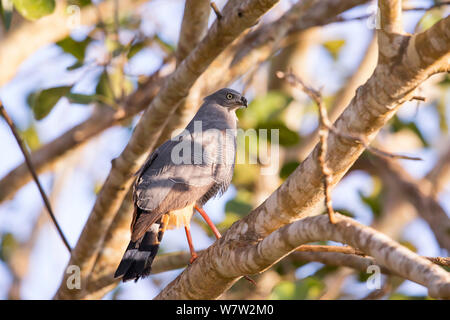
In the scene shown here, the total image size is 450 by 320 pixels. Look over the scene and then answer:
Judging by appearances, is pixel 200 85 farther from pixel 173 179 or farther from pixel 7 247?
pixel 7 247

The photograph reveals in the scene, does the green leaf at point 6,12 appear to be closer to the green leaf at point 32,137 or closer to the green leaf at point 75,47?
the green leaf at point 75,47

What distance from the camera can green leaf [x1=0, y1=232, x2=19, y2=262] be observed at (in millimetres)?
7301

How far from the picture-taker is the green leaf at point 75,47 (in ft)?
18.6

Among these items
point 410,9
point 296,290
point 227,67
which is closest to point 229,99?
point 227,67

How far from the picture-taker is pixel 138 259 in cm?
431

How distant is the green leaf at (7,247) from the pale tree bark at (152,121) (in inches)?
109

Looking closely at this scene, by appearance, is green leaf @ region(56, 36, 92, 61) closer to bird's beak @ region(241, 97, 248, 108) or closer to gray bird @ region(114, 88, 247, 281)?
gray bird @ region(114, 88, 247, 281)

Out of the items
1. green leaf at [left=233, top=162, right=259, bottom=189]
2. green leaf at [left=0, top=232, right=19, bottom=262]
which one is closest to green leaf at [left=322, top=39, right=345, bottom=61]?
green leaf at [left=233, top=162, right=259, bottom=189]

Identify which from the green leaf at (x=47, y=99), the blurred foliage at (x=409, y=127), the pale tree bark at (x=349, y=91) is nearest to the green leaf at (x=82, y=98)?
the green leaf at (x=47, y=99)

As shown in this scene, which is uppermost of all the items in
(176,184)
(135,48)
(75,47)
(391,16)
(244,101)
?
(391,16)

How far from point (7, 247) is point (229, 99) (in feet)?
12.9

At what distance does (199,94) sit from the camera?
4809 mm

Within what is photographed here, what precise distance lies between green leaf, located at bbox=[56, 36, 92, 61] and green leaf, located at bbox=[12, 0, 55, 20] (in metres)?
1.32
